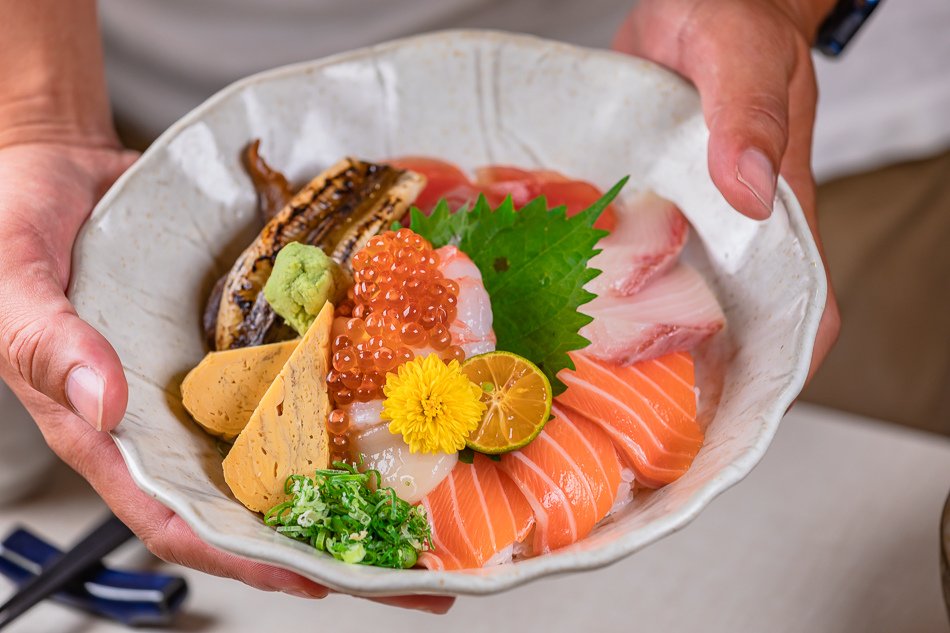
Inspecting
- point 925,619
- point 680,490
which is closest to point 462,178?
point 680,490

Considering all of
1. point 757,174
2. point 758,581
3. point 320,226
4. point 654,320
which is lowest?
point 758,581

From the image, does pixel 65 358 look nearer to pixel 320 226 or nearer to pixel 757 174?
pixel 320 226

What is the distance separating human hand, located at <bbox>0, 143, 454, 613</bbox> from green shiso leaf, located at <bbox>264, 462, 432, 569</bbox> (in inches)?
3.7

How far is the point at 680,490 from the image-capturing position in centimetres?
118

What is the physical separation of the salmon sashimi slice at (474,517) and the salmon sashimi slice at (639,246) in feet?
1.34

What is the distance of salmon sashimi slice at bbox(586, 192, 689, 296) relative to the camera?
1.57 m

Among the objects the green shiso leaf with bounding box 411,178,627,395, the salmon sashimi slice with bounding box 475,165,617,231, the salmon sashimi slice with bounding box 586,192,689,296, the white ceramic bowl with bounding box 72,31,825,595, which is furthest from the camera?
the salmon sashimi slice with bounding box 475,165,617,231

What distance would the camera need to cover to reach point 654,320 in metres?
1.49

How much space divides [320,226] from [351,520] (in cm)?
61

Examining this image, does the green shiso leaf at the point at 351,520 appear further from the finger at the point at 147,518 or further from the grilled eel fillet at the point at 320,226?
the grilled eel fillet at the point at 320,226

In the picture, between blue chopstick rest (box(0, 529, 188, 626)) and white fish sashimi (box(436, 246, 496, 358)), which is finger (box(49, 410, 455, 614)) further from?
blue chopstick rest (box(0, 529, 188, 626))

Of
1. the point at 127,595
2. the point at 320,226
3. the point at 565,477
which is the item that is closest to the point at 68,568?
the point at 127,595

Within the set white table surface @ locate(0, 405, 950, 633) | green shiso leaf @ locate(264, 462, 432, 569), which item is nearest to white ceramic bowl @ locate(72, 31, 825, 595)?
green shiso leaf @ locate(264, 462, 432, 569)

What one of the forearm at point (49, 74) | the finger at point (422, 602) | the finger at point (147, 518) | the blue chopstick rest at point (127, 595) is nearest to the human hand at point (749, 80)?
the finger at point (422, 602)
